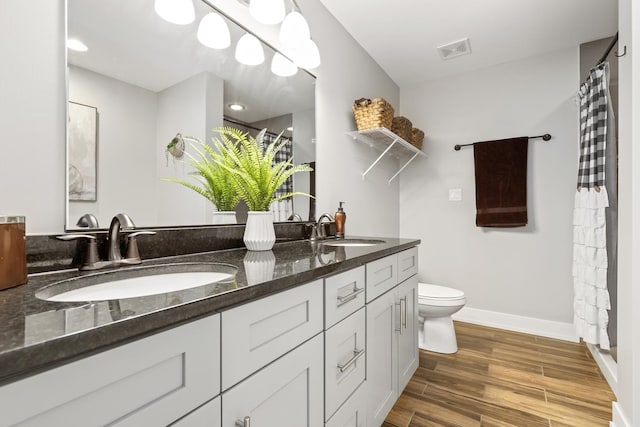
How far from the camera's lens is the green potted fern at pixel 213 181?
1.28 m

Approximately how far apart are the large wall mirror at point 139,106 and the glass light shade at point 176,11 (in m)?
0.02

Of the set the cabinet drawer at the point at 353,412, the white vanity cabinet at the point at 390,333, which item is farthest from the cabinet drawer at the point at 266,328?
the white vanity cabinet at the point at 390,333

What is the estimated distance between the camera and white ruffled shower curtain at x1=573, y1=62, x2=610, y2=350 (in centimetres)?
189

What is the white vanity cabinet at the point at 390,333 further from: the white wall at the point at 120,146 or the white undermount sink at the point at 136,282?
the white wall at the point at 120,146

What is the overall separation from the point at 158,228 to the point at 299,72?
127 cm

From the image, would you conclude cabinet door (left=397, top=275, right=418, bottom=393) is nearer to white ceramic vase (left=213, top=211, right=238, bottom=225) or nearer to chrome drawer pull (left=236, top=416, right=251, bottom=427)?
white ceramic vase (left=213, top=211, right=238, bottom=225)

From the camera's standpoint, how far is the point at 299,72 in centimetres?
190

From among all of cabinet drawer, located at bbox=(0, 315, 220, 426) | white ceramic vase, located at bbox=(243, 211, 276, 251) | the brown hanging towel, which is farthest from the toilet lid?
cabinet drawer, located at bbox=(0, 315, 220, 426)

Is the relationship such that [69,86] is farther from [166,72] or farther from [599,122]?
[599,122]

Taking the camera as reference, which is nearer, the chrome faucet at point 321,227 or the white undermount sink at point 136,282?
the white undermount sink at point 136,282

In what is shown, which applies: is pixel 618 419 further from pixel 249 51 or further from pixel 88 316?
pixel 249 51

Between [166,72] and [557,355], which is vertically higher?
[166,72]

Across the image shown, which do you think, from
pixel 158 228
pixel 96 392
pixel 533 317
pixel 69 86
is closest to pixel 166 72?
pixel 69 86

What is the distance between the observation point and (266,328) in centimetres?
76
